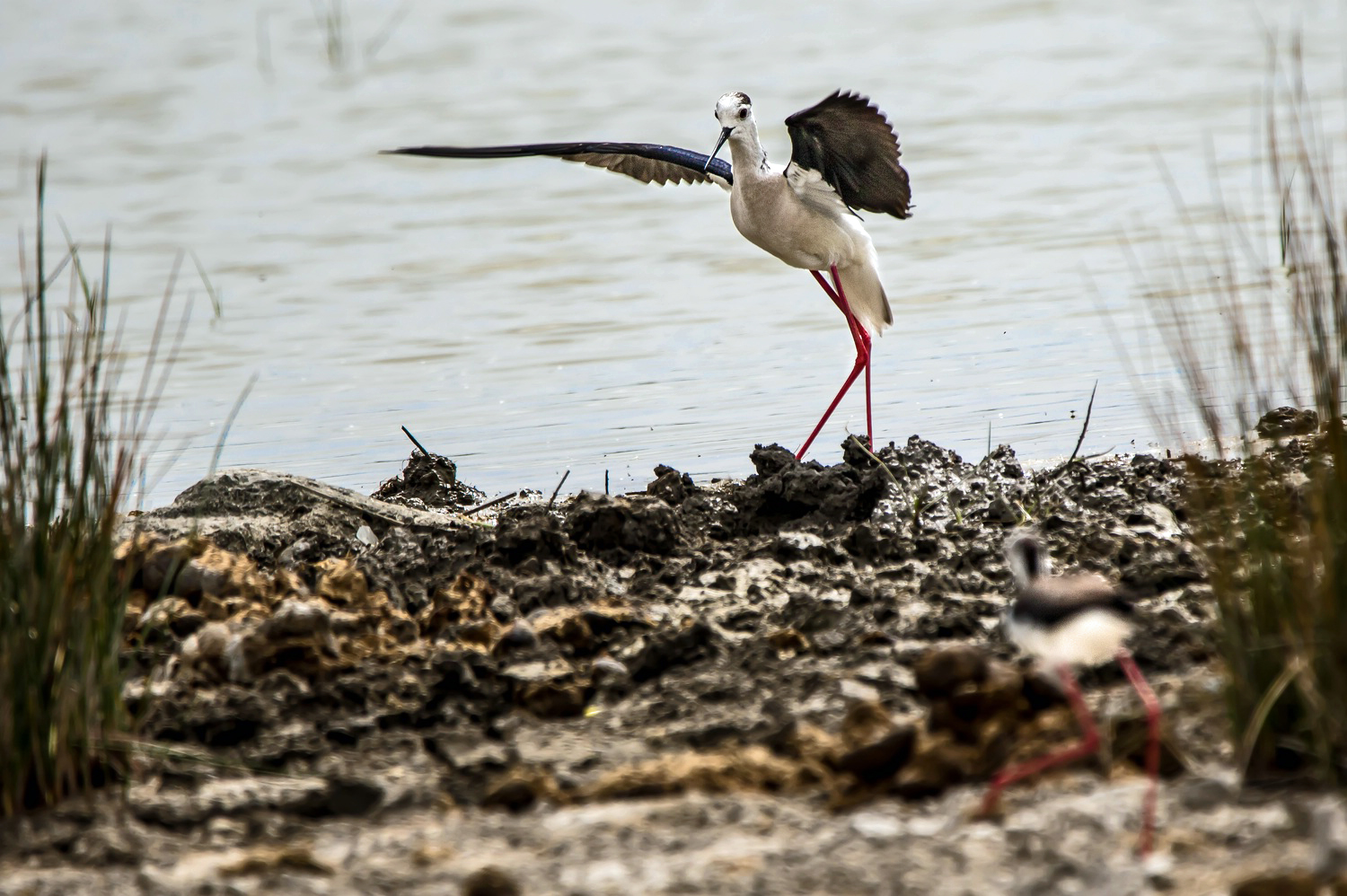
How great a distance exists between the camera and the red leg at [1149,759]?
283 centimetres

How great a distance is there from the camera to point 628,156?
9.23 metres

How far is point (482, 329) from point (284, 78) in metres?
13.5

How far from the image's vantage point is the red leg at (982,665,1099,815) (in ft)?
9.94

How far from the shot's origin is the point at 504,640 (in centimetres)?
433

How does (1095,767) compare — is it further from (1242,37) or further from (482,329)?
(1242,37)

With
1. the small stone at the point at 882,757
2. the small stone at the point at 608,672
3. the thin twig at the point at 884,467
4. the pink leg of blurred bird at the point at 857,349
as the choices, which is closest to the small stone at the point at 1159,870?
the small stone at the point at 882,757

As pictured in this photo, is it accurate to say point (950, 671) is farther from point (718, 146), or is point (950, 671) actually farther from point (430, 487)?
point (718, 146)

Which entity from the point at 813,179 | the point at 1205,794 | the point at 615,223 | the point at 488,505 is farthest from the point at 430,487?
the point at 615,223

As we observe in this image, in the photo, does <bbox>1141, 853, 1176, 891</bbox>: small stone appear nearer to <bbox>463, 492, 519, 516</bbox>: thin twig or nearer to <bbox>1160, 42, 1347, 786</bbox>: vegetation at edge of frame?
<bbox>1160, 42, 1347, 786</bbox>: vegetation at edge of frame

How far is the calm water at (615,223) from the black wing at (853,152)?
114 cm

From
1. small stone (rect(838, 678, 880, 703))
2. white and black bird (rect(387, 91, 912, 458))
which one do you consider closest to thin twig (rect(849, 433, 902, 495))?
white and black bird (rect(387, 91, 912, 458))

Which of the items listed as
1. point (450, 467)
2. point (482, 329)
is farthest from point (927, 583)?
point (482, 329)

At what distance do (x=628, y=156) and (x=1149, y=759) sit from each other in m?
6.66

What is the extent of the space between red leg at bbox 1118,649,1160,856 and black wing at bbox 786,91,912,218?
4160mm
